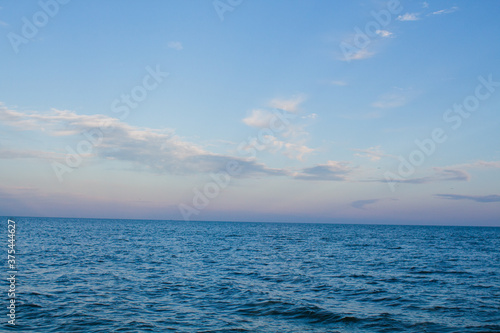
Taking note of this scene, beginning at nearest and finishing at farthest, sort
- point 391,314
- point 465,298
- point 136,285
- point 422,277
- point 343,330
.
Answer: point 343,330 < point 391,314 < point 465,298 < point 136,285 < point 422,277

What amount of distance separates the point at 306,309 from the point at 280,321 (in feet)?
8.48

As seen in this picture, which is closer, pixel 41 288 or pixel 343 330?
pixel 343 330

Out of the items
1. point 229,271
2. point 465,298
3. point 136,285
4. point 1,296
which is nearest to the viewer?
point 1,296

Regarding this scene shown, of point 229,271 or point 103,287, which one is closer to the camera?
point 103,287

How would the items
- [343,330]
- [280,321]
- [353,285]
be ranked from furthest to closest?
[353,285], [280,321], [343,330]

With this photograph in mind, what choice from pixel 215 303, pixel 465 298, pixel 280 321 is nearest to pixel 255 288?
pixel 215 303

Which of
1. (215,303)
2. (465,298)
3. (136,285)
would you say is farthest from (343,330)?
(136,285)

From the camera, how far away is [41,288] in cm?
2297

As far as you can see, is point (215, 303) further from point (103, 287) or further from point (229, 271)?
point (229, 271)

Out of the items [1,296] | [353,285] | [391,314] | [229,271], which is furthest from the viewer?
[229,271]

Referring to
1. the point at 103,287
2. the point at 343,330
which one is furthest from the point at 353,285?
the point at 103,287

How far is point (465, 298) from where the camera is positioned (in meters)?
22.7

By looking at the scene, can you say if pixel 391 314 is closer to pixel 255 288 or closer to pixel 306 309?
pixel 306 309

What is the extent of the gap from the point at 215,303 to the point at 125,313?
5.03 m
